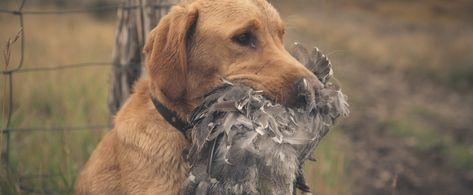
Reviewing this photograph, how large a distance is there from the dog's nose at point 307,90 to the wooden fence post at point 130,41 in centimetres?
179

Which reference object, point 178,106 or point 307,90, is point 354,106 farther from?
point 307,90

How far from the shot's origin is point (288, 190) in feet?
8.44

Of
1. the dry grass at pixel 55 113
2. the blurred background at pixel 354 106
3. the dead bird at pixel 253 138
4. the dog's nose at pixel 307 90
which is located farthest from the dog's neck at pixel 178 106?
the dry grass at pixel 55 113

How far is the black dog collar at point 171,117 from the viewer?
10.7 feet

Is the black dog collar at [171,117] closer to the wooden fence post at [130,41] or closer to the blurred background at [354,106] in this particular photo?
the blurred background at [354,106]

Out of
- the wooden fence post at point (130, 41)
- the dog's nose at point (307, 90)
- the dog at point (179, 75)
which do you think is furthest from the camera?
the wooden fence post at point (130, 41)

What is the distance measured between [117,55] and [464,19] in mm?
15420

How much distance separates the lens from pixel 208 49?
10.8ft

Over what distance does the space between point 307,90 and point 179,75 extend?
791 millimetres

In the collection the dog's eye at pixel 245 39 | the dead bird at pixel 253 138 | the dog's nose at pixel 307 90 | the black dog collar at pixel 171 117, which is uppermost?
the dog's eye at pixel 245 39

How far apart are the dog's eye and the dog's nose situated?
1.66ft

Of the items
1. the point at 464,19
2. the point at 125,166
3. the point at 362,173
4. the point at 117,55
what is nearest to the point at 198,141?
the point at 125,166

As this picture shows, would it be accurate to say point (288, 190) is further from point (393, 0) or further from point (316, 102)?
point (393, 0)

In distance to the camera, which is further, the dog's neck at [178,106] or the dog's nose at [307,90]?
the dog's neck at [178,106]
